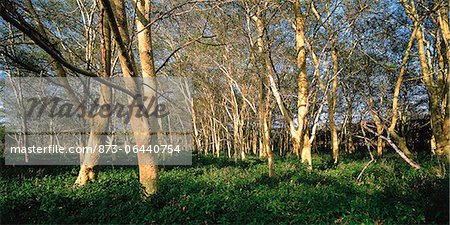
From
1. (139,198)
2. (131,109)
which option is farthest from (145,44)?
(139,198)

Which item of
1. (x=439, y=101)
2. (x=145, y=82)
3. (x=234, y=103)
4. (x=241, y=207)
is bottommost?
(x=241, y=207)

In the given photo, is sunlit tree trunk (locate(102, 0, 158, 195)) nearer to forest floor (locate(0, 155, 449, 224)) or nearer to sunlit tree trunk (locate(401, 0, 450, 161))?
forest floor (locate(0, 155, 449, 224))

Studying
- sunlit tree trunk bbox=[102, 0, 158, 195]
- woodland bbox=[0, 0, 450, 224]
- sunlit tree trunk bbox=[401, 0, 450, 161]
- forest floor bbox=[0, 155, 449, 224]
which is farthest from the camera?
sunlit tree trunk bbox=[401, 0, 450, 161]

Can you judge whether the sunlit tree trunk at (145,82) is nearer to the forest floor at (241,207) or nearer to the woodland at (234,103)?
the woodland at (234,103)

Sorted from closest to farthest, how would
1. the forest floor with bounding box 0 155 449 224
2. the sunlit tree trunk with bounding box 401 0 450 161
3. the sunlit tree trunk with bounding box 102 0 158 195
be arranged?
the forest floor with bounding box 0 155 449 224, the sunlit tree trunk with bounding box 102 0 158 195, the sunlit tree trunk with bounding box 401 0 450 161

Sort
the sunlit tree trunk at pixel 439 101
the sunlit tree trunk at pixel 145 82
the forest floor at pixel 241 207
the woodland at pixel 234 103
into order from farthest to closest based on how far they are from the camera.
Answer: the sunlit tree trunk at pixel 439 101, the sunlit tree trunk at pixel 145 82, the woodland at pixel 234 103, the forest floor at pixel 241 207

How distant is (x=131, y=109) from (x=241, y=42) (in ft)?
22.9

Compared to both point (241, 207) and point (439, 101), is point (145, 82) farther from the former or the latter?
point (439, 101)

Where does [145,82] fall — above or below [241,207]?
above

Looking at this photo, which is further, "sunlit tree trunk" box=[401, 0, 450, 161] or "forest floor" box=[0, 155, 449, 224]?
"sunlit tree trunk" box=[401, 0, 450, 161]

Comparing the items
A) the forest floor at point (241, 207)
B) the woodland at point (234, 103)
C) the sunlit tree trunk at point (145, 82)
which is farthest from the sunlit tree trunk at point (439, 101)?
the sunlit tree trunk at point (145, 82)

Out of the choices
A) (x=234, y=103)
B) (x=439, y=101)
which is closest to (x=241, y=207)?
(x=439, y=101)

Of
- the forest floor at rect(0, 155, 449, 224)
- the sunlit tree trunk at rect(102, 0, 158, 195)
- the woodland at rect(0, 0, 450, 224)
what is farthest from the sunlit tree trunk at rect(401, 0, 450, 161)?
the sunlit tree trunk at rect(102, 0, 158, 195)

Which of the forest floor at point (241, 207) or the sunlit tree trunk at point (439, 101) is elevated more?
the sunlit tree trunk at point (439, 101)
